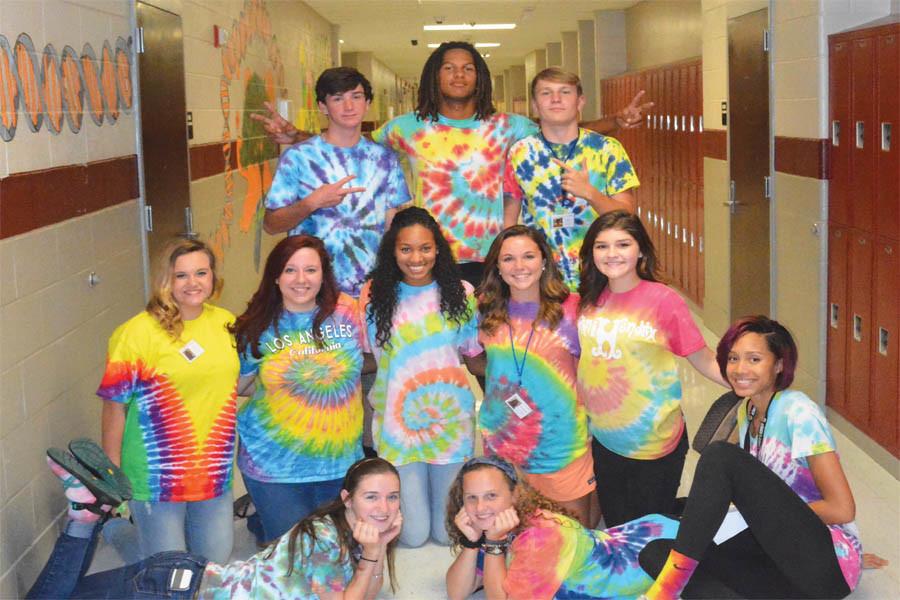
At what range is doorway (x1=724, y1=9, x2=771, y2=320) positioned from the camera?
607cm

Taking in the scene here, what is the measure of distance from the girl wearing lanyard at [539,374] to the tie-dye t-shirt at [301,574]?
0.77 metres

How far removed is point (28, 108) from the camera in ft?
11.2

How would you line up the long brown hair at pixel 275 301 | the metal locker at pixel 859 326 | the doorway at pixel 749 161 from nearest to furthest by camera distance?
1. the long brown hair at pixel 275 301
2. the metal locker at pixel 859 326
3. the doorway at pixel 749 161

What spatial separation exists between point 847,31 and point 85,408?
342cm

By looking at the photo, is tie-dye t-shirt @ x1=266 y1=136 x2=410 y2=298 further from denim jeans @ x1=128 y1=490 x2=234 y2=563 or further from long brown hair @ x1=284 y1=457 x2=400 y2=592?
A: long brown hair @ x1=284 y1=457 x2=400 y2=592

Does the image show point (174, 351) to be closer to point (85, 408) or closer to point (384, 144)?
point (85, 408)

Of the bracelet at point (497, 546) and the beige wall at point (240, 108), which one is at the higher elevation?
the beige wall at point (240, 108)

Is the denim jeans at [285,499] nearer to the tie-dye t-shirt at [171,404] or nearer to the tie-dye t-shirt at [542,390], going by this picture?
the tie-dye t-shirt at [171,404]

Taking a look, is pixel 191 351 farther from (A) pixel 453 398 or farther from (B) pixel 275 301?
(A) pixel 453 398

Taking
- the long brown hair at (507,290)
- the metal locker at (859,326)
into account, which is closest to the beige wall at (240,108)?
the long brown hair at (507,290)

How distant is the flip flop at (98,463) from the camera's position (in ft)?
10.1

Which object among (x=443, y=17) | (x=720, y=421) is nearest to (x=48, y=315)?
(x=720, y=421)

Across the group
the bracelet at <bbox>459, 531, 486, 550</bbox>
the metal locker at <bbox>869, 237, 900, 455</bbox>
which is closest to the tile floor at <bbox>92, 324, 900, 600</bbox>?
the metal locker at <bbox>869, 237, 900, 455</bbox>

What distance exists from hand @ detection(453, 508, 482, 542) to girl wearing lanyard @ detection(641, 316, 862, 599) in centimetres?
47
